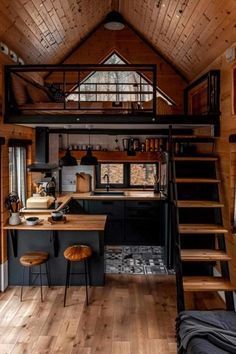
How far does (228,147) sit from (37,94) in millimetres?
3403

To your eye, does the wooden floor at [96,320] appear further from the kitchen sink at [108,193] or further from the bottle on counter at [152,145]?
the bottle on counter at [152,145]

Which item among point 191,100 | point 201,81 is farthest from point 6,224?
point 191,100

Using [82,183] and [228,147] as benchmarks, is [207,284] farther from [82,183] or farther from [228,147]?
[82,183]

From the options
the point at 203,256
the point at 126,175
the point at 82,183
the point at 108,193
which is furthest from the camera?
the point at 126,175

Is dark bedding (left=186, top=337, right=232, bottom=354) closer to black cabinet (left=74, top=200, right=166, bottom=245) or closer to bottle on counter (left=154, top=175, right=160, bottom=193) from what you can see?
black cabinet (left=74, top=200, right=166, bottom=245)

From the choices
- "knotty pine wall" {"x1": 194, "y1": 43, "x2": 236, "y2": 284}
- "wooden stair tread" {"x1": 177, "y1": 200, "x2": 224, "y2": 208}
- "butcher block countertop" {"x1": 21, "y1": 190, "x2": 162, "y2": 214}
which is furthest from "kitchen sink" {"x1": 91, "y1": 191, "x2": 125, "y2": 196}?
"knotty pine wall" {"x1": 194, "y1": 43, "x2": 236, "y2": 284}

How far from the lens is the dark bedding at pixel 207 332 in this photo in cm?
284

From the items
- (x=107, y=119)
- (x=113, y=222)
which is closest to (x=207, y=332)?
(x=107, y=119)

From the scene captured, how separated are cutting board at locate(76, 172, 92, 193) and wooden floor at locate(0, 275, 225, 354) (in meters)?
2.99

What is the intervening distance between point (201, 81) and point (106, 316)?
3.94 metres

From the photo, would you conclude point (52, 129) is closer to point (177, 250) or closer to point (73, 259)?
point (73, 259)

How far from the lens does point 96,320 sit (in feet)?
14.0

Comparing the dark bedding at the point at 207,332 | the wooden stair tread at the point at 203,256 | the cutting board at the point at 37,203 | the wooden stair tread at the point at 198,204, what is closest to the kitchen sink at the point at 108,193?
the cutting board at the point at 37,203

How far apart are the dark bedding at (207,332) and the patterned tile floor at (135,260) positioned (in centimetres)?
249
